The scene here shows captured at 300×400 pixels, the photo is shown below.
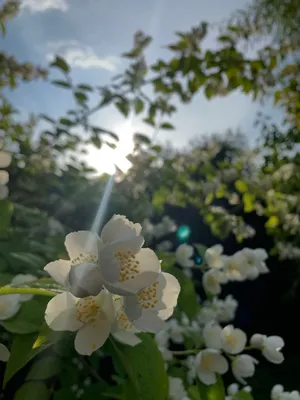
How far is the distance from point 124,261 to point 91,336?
11 centimetres

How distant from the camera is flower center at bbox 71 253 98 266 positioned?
0.57m

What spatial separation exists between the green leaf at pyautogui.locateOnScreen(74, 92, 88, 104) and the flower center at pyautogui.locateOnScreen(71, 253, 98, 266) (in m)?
1.83

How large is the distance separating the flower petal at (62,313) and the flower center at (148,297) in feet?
0.26

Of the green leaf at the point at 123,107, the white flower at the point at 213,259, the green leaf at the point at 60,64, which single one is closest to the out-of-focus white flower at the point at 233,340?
the white flower at the point at 213,259

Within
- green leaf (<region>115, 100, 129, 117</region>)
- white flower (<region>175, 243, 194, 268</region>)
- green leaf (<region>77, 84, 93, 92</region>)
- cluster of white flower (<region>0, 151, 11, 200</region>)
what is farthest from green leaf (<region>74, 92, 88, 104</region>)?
cluster of white flower (<region>0, 151, 11, 200</region>)

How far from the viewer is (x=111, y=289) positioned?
52cm

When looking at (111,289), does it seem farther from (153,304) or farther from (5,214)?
(5,214)

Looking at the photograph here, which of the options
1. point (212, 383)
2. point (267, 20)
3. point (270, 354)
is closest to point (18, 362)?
point (212, 383)

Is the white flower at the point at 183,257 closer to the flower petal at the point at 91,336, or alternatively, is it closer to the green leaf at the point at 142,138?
the flower petal at the point at 91,336

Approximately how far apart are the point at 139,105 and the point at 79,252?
1838 millimetres

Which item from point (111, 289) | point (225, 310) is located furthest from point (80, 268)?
point (225, 310)

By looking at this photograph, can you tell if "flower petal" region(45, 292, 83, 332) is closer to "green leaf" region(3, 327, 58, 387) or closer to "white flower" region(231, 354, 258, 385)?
"green leaf" region(3, 327, 58, 387)

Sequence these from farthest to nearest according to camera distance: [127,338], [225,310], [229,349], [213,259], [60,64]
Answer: [60,64] < [225,310] < [213,259] < [229,349] < [127,338]

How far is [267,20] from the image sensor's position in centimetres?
266
